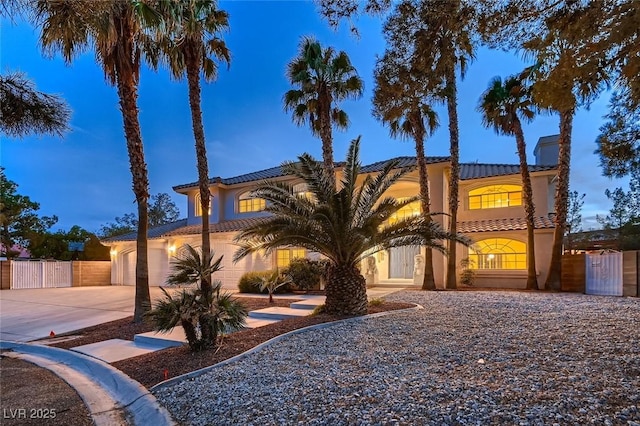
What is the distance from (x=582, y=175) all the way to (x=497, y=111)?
19.1m

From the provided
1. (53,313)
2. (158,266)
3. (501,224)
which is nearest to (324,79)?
(501,224)

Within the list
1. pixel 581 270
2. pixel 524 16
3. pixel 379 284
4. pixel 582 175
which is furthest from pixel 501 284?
pixel 582 175

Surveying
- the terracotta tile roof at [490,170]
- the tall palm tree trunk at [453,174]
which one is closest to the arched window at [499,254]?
the tall palm tree trunk at [453,174]

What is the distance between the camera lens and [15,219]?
1081 inches

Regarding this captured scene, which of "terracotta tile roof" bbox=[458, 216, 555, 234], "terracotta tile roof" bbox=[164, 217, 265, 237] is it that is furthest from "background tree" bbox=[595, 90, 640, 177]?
"terracotta tile roof" bbox=[164, 217, 265, 237]

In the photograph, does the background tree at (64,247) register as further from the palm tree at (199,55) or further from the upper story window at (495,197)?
the upper story window at (495,197)

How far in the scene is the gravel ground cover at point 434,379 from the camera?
141 inches

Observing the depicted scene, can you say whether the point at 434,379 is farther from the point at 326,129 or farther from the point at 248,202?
the point at 248,202

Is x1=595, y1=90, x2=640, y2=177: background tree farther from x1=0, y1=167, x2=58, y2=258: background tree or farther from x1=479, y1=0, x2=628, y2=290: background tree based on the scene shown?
x1=0, y1=167, x2=58, y2=258: background tree

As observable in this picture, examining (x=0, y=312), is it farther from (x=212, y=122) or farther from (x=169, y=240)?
(x=212, y=122)

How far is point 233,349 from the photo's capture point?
6707 mm

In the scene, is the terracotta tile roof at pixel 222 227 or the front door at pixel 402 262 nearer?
the front door at pixel 402 262

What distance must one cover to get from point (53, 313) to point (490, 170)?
21179 mm

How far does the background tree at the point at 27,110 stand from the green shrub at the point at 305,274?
10.5 meters
